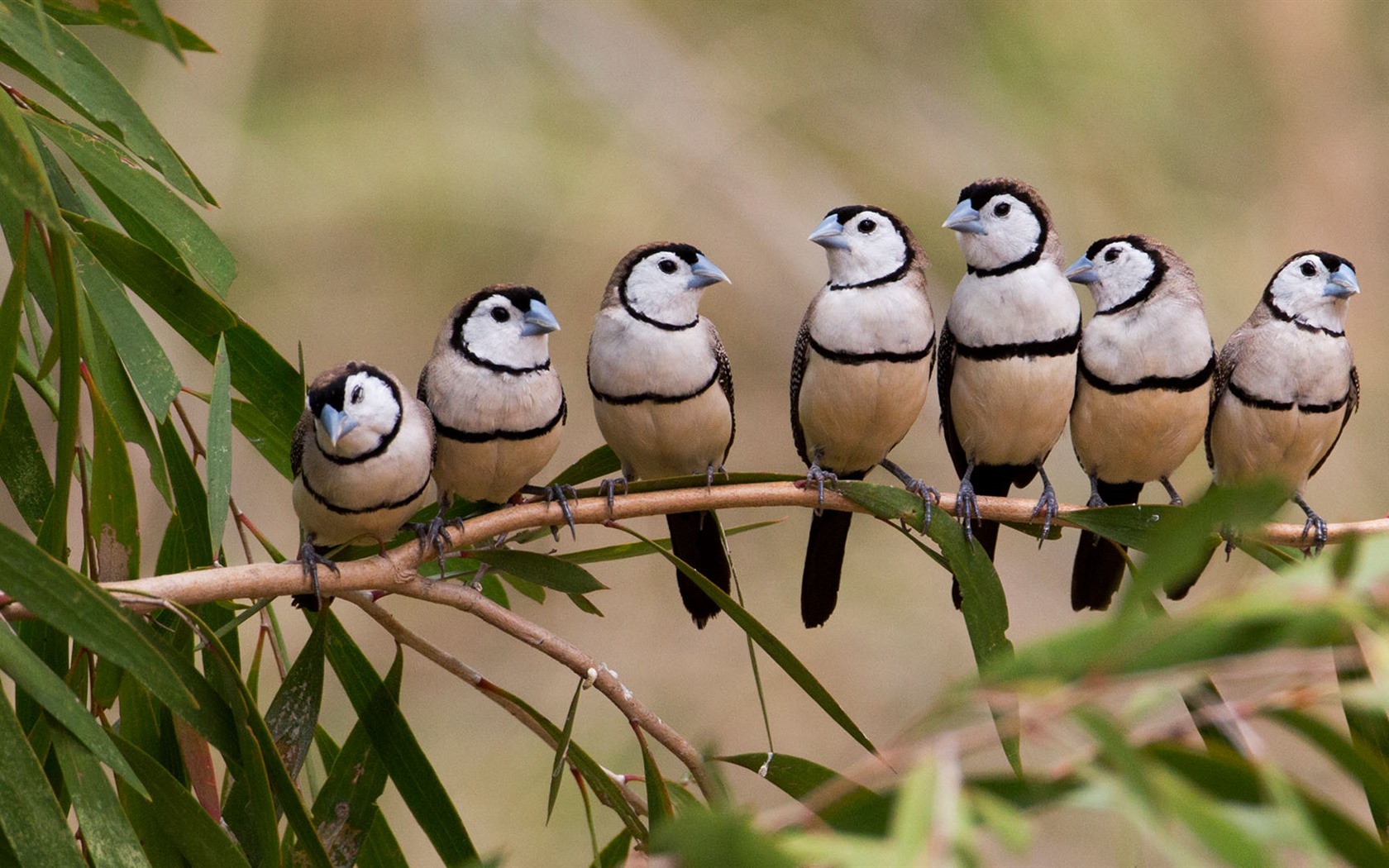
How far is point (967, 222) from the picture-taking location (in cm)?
203

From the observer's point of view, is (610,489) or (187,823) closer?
(187,823)

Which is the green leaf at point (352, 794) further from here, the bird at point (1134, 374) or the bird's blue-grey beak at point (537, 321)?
the bird at point (1134, 374)

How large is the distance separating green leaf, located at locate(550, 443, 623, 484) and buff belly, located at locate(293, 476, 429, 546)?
22cm

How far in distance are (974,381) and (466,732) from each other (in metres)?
3.33

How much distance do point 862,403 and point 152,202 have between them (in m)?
1.01

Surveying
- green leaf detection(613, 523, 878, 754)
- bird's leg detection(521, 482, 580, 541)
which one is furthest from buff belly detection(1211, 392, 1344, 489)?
bird's leg detection(521, 482, 580, 541)

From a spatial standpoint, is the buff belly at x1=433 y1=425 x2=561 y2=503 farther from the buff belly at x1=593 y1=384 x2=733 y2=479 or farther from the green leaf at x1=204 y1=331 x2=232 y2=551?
the green leaf at x1=204 y1=331 x2=232 y2=551

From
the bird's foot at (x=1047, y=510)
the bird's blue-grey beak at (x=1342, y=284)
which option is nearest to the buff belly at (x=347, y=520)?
the bird's foot at (x=1047, y=510)

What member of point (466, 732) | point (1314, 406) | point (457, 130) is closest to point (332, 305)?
point (457, 130)

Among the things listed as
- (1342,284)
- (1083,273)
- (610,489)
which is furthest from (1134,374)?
(610,489)

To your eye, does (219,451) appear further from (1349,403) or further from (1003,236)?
(1349,403)

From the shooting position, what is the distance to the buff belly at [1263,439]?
2.15 meters

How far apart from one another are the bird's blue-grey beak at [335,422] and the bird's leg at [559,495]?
269mm

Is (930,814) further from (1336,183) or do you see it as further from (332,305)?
(1336,183)
